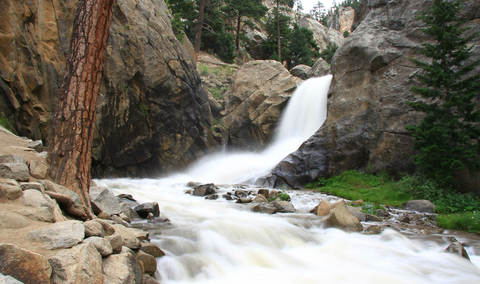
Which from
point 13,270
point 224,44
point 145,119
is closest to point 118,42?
point 145,119

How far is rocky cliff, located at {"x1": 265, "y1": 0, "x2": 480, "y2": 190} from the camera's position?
13625mm

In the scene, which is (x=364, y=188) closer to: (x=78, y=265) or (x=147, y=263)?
(x=147, y=263)

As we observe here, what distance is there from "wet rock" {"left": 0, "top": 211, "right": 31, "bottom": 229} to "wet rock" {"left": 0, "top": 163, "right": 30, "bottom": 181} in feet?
3.97

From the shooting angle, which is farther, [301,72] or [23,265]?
[301,72]

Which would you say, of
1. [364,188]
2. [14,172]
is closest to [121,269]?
[14,172]

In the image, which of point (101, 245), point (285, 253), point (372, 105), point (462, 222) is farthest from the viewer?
point (372, 105)

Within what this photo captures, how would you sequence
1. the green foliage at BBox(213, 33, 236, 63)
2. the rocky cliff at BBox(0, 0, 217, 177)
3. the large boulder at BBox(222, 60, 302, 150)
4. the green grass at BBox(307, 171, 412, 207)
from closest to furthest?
the rocky cliff at BBox(0, 0, 217, 177), the green grass at BBox(307, 171, 412, 207), the large boulder at BBox(222, 60, 302, 150), the green foliage at BBox(213, 33, 236, 63)

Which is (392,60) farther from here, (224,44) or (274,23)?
(274,23)

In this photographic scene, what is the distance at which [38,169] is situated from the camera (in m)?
4.49

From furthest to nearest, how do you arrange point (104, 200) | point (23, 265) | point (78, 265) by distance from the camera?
1. point (104, 200)
2. point (78, 265)
3. point (23, 265)

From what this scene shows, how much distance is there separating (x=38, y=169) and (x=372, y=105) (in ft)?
47.5

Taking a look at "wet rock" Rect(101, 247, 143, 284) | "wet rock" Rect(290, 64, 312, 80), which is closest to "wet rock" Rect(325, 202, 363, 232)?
"wet rock" Rect(101, 247, 143, 284)

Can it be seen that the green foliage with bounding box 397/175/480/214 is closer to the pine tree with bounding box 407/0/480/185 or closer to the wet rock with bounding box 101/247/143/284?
the pine tree with bounding box 407/0/480/185

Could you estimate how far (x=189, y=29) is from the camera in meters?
29.7
